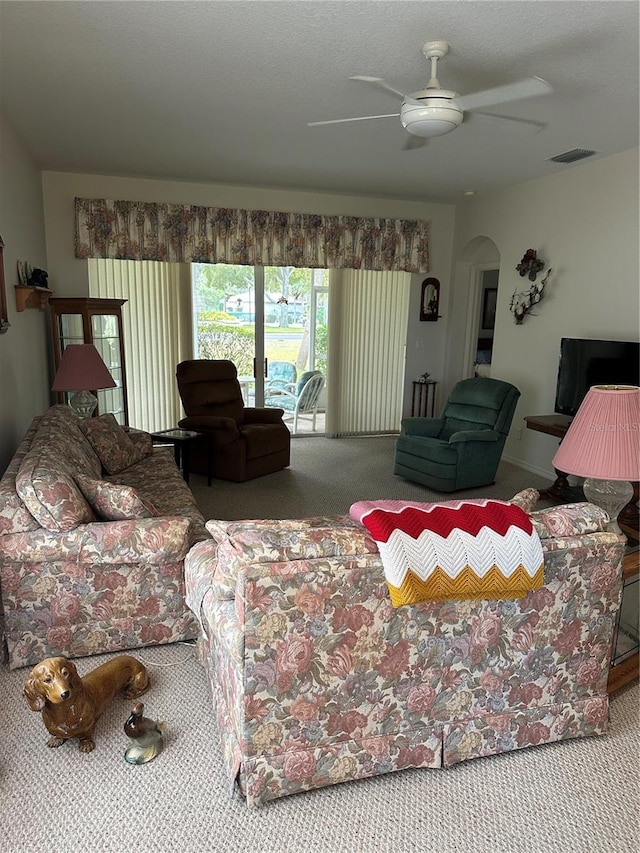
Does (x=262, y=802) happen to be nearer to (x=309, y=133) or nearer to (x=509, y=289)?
(x=309, y=133)

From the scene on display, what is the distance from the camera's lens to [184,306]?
5.89 metres

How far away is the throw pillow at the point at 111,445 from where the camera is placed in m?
3.65

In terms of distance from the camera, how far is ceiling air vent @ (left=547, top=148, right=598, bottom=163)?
4.23m

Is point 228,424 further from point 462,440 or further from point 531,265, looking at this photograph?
point 531,265

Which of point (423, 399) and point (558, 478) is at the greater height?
point (423, 399)

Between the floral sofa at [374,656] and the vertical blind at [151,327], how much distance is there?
4261 millimetres

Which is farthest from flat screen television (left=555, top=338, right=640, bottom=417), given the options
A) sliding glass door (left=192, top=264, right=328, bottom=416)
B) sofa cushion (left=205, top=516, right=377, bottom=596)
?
sofa cushion (left=205, top=516, right=377, bottom=596)

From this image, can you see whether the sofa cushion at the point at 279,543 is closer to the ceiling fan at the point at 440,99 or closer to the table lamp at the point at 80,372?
the ceiling fan at the point at 440,99

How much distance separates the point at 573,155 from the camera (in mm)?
4336

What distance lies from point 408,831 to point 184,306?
516 centimetres

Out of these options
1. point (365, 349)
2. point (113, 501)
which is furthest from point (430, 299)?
point (113, 501)

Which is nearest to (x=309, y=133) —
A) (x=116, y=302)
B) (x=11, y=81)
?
(x=11, y=81)

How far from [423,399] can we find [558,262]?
7.79 feet

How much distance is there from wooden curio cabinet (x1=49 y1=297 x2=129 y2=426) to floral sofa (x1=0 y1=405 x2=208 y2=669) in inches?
103
